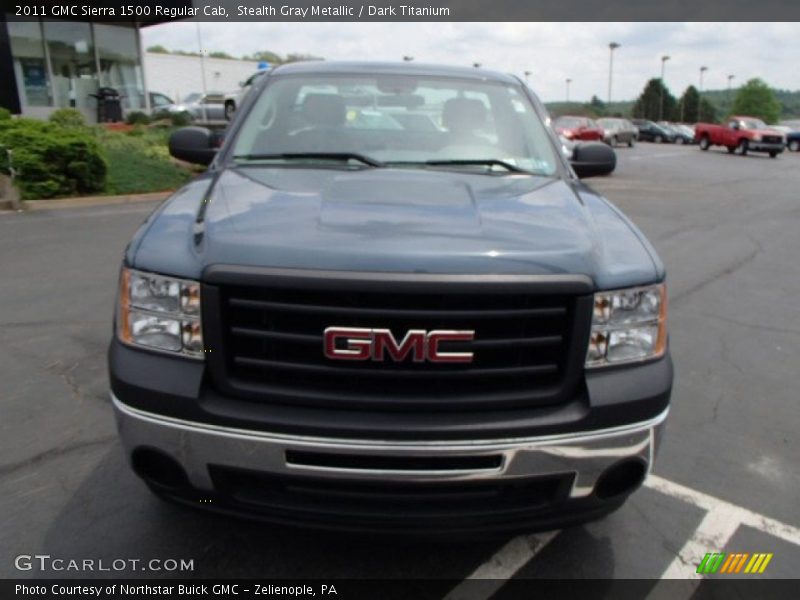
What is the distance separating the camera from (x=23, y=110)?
787 inches

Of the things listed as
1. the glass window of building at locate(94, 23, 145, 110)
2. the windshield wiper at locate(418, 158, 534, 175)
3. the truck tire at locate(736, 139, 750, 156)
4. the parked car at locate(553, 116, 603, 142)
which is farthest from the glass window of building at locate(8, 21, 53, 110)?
the truck tire at locate(736, 139, 750, 156)

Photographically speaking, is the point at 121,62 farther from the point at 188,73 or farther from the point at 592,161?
the point at 592,161

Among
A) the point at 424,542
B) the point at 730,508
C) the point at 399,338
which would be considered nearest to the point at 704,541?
the point at 730,508

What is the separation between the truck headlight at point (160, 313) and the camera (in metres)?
2.09

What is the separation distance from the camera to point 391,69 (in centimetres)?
381

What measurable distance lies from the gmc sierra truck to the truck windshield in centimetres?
94

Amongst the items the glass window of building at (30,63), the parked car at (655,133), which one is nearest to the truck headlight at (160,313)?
the glass window of building at (30,63)

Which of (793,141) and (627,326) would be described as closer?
(627,326)

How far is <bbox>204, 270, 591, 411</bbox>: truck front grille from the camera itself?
1.99 m

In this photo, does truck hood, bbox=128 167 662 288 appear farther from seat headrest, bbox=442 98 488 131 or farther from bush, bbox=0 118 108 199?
bush, bbox=0 118 108 199

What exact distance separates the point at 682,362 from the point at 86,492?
3.84 m

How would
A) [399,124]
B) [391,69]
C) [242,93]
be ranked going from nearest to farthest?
[399,124], [391,69], [242,93]

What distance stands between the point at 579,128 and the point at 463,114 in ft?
86.2

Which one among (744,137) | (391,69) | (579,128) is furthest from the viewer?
(744,137)
